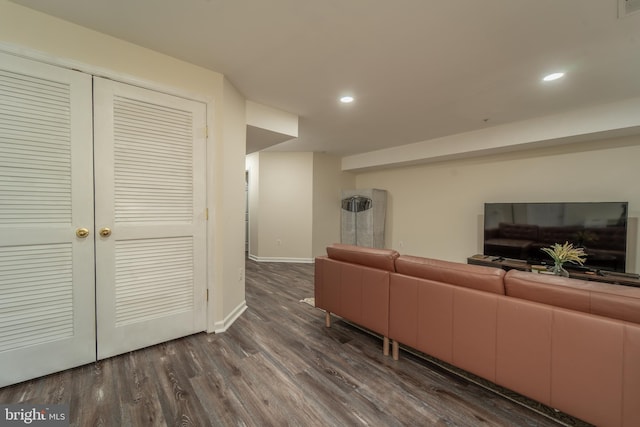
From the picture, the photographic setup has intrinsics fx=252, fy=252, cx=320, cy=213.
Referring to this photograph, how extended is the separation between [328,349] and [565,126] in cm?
390

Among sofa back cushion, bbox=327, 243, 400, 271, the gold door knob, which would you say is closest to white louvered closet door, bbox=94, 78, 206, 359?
the gold door knob

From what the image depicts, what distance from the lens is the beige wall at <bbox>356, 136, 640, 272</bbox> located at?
3271 millimetres

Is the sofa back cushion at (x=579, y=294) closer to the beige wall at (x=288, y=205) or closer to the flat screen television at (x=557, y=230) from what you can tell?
the flat screen television at (x=557, y=230)

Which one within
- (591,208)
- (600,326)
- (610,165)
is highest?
(610,165)

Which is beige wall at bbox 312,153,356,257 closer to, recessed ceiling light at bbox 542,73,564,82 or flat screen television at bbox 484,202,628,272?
flat screen television at bbox 484,202,628,272

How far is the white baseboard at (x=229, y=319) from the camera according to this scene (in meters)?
2.43

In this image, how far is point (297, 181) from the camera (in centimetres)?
559

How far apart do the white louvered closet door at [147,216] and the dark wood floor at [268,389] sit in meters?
0.26

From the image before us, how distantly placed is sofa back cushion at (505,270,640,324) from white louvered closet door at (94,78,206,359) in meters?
2.46

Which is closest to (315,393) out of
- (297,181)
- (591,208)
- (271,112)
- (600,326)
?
(600,326)

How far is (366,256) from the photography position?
2.20m

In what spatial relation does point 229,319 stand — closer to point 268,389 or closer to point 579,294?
point 268,389

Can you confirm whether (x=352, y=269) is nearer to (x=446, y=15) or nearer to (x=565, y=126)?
(x=446, y=15)

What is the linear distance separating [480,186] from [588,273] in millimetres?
1873
